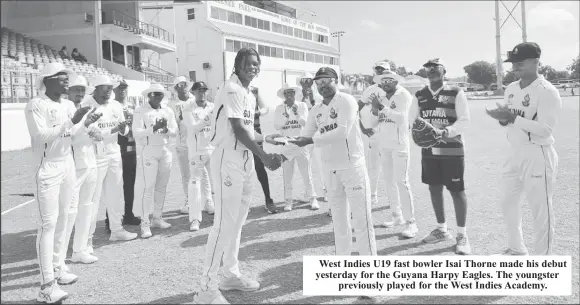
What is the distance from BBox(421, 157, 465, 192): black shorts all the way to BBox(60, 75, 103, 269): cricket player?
4.26 metres

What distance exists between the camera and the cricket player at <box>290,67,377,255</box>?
3959 millimetres

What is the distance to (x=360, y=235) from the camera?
4.00m

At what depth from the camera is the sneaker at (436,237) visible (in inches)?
212

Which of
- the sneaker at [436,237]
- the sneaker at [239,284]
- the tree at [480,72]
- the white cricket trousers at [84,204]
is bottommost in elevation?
the sneaker at [239,284]

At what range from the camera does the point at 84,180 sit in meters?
4.94

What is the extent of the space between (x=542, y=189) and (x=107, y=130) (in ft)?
17.4

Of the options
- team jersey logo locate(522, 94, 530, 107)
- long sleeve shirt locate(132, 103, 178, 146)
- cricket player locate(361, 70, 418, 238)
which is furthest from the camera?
long sleeve shirt locate(132, 103, 178, 146)

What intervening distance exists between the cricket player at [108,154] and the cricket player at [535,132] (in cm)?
482

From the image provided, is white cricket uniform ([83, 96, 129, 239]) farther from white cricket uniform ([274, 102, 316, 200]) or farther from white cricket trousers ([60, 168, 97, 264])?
white cricket uniform ([274, 102, 316, 200])

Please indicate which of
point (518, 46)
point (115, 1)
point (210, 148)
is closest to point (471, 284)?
point (518, 46)

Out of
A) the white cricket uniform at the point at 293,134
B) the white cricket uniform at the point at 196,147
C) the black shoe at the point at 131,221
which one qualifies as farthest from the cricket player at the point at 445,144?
the black shoe at the point at 131,221

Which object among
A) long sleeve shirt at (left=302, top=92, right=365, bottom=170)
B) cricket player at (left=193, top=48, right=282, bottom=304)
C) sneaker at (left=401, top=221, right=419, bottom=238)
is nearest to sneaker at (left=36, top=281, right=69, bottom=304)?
cricket player at (left=193, top=48, right=282, bottom=304)

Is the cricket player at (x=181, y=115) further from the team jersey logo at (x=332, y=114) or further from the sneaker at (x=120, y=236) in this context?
the team jersey logo at (x=332, y=114)

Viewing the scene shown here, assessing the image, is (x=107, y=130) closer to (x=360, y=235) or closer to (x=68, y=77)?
(x=68, y=77)
